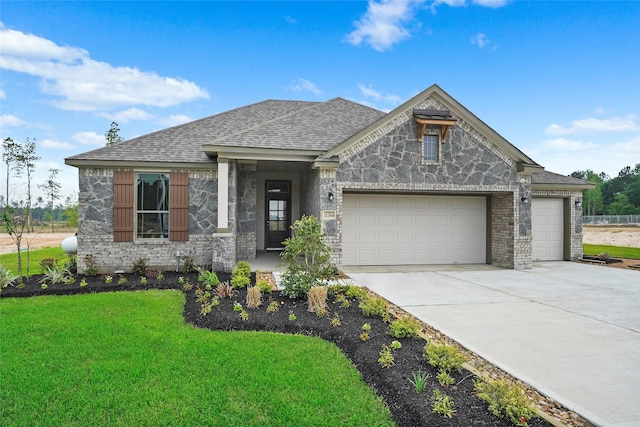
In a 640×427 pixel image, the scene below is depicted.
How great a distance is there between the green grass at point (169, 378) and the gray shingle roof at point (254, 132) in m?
5.77

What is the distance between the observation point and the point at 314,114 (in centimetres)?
1352

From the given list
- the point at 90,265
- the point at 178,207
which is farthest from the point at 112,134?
the point at 178,207

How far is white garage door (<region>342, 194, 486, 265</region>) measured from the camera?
443 inches

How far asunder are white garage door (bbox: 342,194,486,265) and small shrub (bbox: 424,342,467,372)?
726 centimetres

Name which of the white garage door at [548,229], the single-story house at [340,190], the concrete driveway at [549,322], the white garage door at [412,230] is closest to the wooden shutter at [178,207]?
the single-story house at [340,190]

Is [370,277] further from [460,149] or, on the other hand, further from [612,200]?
[612,200]

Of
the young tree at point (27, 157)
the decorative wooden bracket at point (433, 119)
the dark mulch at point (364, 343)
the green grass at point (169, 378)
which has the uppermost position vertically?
the decorative wooden bracket at point (433, 119)

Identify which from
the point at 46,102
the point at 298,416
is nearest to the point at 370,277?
the point at 298,416

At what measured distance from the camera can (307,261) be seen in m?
7.30

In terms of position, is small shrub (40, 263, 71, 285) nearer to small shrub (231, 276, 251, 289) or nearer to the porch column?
the porch column

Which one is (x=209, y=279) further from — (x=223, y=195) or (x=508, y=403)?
(x=508, y=403)

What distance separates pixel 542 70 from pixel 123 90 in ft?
59.6

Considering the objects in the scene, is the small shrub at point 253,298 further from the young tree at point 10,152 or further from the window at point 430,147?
the young tree at point 10,152

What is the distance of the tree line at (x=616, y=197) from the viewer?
58169 millimetres
